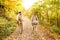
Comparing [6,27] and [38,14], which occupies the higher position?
[38,14]

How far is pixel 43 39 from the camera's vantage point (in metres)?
4.71

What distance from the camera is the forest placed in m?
4.99

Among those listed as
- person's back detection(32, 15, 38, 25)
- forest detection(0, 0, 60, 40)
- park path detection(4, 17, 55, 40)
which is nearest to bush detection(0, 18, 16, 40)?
forest detection(0, 0, 60, 40)

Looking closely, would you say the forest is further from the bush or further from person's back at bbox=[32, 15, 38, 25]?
person's back at bbox=[32, 15, 38, 25]

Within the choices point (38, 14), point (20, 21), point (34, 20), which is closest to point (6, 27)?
point (20, 21)

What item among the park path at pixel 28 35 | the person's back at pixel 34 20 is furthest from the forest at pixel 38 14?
the person's back at pixel 34 20

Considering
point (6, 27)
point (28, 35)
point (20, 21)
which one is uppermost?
point (20, 21)

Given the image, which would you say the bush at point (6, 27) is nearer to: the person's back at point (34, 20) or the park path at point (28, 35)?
the park path at point (28, 35)

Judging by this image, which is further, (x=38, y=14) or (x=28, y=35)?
(x=38, y=14)

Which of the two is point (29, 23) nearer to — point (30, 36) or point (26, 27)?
point (26, 27)

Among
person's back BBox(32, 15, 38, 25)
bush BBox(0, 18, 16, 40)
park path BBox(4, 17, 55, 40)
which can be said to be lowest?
park path BBox(4, 17, 55, 40)

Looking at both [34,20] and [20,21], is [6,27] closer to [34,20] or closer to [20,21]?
[20,21]

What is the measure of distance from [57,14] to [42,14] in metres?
0.73

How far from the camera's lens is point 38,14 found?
5.44 meters
